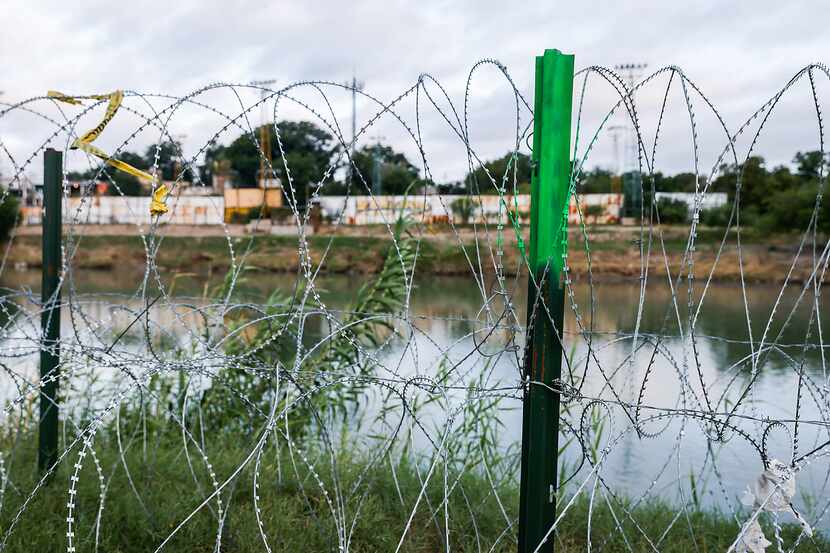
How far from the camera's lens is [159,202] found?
2.23 m

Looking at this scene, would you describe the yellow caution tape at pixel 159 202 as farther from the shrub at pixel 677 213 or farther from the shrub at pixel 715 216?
the shrub at pixel 715 216

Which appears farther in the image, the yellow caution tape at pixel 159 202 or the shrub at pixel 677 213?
the shrub at pixel 677 213

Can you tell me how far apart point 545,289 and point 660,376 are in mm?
5326

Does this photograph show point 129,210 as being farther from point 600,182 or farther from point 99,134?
point 600,182

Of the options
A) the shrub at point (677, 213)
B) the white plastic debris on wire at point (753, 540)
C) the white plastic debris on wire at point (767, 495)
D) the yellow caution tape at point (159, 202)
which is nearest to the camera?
the white plastic debris on wire at point (767, 495)

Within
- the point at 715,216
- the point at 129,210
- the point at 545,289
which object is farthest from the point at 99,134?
the point at 715,216

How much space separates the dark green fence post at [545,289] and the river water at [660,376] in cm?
7

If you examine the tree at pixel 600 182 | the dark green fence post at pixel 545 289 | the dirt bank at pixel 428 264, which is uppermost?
the tree at pixel 600 182

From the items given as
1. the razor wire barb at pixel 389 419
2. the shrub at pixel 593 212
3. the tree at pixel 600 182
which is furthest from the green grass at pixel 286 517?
the tree at pixel 600 182

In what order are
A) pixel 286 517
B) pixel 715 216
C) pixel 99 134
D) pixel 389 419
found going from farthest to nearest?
pixel 715 216
pixel 389 419
pixel 286 517
pixel 99 134

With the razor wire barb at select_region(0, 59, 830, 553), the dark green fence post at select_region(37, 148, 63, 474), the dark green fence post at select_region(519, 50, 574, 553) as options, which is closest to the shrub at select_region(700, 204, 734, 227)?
the razor wire barb at select_region(0, 59, 830, 553)

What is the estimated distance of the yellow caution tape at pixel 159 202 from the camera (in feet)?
7.24

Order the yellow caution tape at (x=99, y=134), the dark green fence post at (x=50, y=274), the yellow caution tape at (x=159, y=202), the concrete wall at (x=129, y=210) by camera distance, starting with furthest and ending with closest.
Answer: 1. the dark green fence post at (x=50, y=274)
2. the concrete wall at (x=129, y=210)
3. the yellow caution tape at (x=99, y=134)
4. the yellow caution tape at (x=159, y=202)

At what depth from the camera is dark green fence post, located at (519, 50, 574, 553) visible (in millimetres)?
1885
